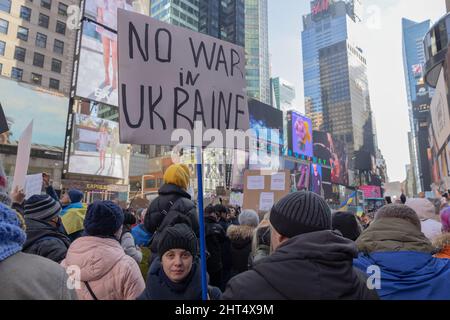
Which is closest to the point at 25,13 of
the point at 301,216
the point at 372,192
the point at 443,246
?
the point at 301,216

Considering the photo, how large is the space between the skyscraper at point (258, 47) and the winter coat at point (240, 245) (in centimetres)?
11612

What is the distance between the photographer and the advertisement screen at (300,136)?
6612cm

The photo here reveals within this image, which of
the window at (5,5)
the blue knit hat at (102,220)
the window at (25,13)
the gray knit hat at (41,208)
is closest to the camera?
the blue knit hat at (102,220)

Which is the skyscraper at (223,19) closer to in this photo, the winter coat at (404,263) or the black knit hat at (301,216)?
the winter coat at (404,263)

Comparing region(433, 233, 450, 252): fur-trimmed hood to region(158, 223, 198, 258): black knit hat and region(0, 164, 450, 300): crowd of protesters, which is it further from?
region(158, 223, 198, 258): black knit hat

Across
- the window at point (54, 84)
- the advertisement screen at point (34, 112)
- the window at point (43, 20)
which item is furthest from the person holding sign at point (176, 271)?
the window at point (43, 20)

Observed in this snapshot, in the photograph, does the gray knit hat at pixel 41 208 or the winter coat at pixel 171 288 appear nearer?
the winter coat at pixel 171 288

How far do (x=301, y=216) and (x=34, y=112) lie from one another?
3785 cm

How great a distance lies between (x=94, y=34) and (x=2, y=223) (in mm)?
37911

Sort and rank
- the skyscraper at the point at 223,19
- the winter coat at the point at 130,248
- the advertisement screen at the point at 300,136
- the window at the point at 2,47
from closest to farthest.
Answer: the winter coat at the point at 130,248 → the window at the point at 2,47 → the advertisement screen at the point at 300,136 → the skyscraper at the point at 223,19

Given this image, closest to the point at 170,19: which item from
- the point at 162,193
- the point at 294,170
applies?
the point at 294,170

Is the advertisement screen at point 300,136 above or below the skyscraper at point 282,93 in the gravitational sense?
below

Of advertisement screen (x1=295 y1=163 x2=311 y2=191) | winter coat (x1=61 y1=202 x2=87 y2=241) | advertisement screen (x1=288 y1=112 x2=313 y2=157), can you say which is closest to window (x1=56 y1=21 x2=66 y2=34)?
advertisement screen (x1=288 y1=112 x2=313 y2=157)

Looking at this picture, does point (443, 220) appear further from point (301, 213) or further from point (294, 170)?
point (294, 170)
